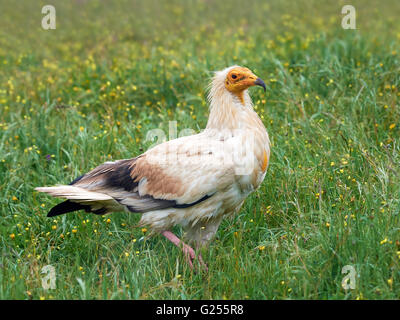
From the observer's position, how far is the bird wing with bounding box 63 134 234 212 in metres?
4.39

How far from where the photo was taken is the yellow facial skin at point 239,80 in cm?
461

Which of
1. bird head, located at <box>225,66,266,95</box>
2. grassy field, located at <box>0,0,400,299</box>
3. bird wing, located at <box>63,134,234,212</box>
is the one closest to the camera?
grassy field, located at <box>0,0,400,299</box>

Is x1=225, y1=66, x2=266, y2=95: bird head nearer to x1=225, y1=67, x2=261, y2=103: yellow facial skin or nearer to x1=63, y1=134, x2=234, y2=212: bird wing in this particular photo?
x1=225, y1=67, x2=261, y2=103: yellow facial skin

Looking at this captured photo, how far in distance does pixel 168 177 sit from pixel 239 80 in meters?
0.98

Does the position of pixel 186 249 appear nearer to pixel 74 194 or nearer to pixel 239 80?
pixel 74 194

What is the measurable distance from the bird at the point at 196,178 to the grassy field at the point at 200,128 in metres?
0.23

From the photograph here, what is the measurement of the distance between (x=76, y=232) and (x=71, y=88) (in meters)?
3.37

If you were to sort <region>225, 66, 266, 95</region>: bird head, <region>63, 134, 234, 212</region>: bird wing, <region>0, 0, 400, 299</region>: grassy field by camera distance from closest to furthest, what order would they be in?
<region>0, 0, 400, 299</region>: grassy field
<region>63, 134, 234, 212</region>: bird wing
<region>225, 66, 266, 95</region>: bird head

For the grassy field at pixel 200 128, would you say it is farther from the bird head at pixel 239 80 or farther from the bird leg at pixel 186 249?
the bird head at pixel 239 80

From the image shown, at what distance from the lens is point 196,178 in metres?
4.43

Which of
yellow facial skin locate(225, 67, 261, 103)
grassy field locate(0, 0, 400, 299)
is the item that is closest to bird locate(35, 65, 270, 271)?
yellow facial skin locate(225, 67, 261, 103)

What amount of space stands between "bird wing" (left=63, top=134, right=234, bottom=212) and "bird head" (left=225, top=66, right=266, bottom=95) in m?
0.48
